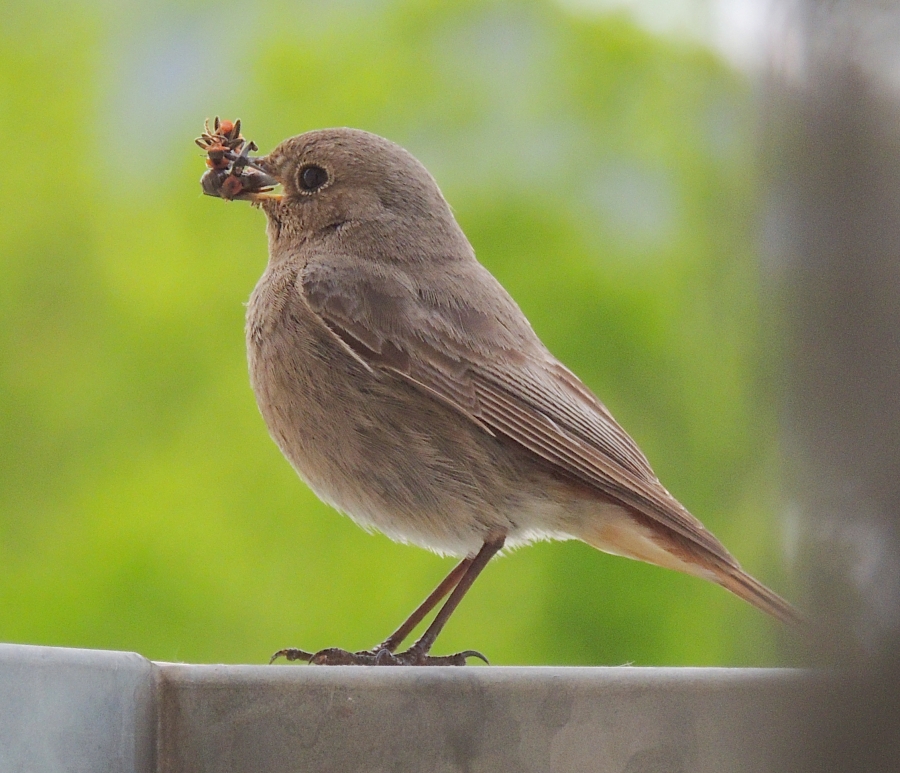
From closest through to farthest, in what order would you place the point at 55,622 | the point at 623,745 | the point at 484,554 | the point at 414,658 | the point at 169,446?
the point at 623,745 → the point at 414,658 → the point at 484,554 → the point at 55,622 → the point at 169,446

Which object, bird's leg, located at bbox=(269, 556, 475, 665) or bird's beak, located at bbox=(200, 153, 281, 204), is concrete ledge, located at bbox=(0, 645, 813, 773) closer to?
bird's leg, located at bbox=(269, 556, 475, 665)

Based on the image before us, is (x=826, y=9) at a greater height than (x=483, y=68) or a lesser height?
lesser

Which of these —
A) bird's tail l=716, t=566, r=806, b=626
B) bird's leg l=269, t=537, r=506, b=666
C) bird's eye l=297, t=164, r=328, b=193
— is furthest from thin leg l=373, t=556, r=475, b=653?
bird's tail l=716, t=566, r=806, b=626

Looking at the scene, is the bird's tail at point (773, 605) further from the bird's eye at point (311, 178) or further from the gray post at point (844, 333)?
the bird's eye at point (311, 178)

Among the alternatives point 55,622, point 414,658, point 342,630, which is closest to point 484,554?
point 414,658

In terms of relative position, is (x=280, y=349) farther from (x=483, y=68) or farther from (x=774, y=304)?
(x=483, y=68)

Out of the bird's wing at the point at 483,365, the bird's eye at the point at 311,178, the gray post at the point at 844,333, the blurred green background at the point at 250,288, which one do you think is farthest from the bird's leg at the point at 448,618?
the blurred green background at the point at 250,288
